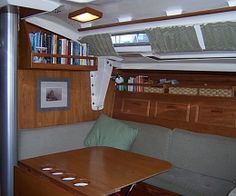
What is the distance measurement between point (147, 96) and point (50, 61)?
1211 millimetres

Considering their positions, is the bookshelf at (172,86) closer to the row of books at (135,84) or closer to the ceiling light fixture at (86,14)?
the row of books at (135,84)

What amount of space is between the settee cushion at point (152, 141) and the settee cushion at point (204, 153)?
0.24ft

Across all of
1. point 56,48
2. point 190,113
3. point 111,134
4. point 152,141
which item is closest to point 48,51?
point 56,48

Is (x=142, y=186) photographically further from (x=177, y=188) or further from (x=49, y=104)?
(x=49, y=104)

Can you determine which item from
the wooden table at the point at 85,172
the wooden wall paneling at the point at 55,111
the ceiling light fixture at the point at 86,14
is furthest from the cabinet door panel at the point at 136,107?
the ceiling light fixture at the point at 86,14

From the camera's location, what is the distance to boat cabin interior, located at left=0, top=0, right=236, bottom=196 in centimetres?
211

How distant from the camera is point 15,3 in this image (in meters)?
2.13

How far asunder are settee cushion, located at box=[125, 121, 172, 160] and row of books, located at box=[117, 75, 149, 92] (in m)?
0.55

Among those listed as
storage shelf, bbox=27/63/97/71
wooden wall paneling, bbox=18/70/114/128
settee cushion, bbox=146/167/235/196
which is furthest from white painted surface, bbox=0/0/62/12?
settee cushion, bbox=146/167/235/196

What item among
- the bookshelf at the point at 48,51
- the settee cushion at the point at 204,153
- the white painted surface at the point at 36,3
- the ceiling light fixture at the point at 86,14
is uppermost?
the white painted surface at the point at 36,3

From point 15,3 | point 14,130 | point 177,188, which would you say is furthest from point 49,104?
point 177,188

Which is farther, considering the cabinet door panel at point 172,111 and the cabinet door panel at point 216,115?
the cabinet door panel at point 172,111

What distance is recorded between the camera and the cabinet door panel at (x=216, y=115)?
2.76 meters

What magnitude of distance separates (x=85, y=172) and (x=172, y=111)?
4.94ft
